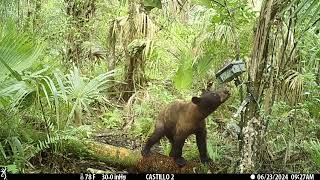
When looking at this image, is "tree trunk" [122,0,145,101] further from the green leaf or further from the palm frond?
the palm frond

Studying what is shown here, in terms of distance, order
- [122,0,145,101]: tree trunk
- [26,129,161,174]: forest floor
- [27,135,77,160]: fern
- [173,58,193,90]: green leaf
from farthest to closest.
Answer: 1. [122,0,145,101]: tree trunk
2. [173,58,193,90]: green leaf
3. [26,129,161,174]: forest floor
4. [27,135,77,160]: fern

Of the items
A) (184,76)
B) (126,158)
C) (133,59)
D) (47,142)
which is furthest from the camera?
(133,59)

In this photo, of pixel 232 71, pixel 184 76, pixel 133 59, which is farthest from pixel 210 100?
pixel 133 59

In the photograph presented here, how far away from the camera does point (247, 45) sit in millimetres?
3900

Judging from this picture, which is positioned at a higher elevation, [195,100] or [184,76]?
[184,76]

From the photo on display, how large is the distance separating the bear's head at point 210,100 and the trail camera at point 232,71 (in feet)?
0.43

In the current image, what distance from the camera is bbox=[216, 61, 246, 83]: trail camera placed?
3.27m

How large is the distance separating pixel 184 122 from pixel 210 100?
0.28 metres

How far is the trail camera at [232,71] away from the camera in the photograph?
3.27 meters

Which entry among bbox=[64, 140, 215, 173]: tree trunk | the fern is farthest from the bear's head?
the fern

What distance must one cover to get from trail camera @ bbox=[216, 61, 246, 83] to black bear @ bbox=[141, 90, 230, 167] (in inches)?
5.6

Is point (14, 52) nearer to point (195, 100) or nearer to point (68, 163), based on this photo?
point (68, 163)

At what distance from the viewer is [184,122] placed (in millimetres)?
3576

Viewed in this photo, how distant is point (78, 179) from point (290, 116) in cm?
181
